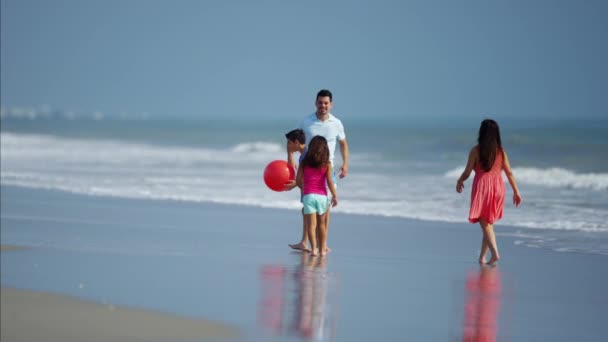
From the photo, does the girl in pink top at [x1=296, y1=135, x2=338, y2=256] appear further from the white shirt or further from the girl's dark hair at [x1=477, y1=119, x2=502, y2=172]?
the girl's dark hair at [x1=477, y1=119, x2=502, y2=172]

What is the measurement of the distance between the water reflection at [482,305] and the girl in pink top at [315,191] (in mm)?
1591

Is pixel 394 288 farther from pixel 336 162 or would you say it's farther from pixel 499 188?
pixel 336 162

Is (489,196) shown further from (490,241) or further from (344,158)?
(344,158)

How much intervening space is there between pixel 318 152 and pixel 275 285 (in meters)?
2.11

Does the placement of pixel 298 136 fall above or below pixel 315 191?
above

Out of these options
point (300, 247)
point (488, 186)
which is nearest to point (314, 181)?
point (300, 247)

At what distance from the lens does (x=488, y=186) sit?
9891 millimetres

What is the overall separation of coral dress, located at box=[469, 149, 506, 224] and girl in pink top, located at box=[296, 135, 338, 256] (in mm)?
1360

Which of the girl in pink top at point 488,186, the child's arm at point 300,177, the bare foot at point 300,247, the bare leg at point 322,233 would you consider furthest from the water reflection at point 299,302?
the girl in pink top at point 488,186

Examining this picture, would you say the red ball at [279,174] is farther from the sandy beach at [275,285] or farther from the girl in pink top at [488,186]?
the girl in pink top at [488,186]

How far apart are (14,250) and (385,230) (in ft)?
15.2

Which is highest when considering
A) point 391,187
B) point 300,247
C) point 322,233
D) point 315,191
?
point 391,187

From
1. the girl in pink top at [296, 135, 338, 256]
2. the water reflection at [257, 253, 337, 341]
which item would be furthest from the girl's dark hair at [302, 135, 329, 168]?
the water reflection at [257, 253, 337, 341]

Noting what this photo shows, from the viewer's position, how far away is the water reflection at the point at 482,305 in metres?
6.61
